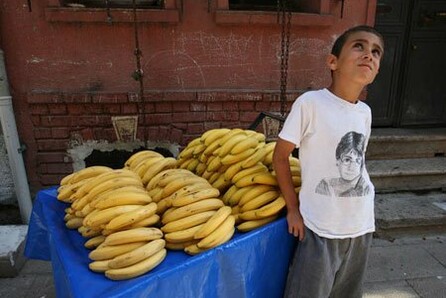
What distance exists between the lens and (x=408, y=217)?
3664mm

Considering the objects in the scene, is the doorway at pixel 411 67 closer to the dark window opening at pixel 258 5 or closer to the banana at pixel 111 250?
the dark window opening at pixel 258 5

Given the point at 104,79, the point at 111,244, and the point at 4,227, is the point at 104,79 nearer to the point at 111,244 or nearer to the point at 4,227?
the point at 4,227

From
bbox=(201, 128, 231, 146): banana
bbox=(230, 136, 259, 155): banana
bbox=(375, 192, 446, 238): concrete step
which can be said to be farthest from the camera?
bbox=(375, 192, 446, 238): concrete step

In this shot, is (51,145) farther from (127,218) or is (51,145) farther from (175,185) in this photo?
(127,218)

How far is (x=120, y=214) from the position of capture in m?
1.56

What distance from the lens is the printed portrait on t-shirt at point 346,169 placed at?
1732 mm

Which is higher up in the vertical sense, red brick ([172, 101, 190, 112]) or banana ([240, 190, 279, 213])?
red brick ([172, 101, 190, 112])

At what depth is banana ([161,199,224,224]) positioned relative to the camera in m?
1.65

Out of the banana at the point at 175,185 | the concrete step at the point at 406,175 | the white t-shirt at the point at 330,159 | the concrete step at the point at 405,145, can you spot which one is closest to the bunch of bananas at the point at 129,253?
the banana at the point at 175,185

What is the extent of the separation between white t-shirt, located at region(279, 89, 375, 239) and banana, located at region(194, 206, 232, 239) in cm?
45

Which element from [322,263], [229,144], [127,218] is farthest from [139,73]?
[322,263]

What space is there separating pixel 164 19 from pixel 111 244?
9.15 ft

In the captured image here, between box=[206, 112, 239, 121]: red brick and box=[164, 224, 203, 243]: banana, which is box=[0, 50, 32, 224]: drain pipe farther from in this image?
box=[164, 224, 203, 243]: banana

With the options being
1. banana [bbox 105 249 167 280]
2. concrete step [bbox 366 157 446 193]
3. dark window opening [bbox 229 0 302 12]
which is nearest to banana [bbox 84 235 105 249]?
banana [bbox 105 249 167 280]
